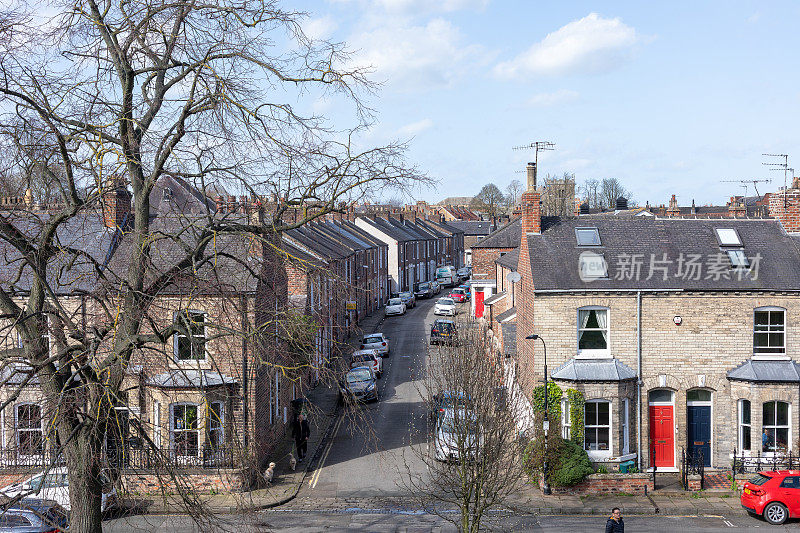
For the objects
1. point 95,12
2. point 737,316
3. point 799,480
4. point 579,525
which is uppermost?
point 95,12

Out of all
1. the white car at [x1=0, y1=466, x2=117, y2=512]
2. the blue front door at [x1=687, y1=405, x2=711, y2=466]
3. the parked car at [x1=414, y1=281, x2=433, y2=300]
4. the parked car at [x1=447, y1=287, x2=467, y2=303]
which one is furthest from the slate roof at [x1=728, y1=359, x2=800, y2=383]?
the parked car at [x1=414, y1=281, x2=433, y2=300]

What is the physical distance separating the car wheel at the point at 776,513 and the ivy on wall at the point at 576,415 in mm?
5567

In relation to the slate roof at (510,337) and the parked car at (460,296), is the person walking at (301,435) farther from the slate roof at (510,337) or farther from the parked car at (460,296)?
the parked car at (460,296)

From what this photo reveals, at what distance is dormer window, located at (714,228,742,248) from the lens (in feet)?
84.7

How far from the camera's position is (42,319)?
11922 millimetres

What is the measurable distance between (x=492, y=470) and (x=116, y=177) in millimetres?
10333

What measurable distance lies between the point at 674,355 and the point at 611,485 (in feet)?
16.1

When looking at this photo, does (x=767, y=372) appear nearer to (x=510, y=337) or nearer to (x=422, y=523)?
(x=510, y=337)

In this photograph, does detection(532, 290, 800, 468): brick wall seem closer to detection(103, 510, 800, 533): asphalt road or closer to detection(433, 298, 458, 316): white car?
detection(103, 510, 800, 533): asphalt road

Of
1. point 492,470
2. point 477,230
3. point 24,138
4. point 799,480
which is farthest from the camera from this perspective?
point 477,230

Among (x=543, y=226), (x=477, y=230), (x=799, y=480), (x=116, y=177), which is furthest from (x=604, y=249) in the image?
(x=477, y=230)

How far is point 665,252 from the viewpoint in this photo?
25641 mm

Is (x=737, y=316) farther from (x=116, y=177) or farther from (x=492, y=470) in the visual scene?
(x=116, y=177)

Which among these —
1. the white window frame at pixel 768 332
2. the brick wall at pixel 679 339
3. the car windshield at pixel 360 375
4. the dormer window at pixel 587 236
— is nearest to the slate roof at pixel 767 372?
the white window frame at pixel 768 332
